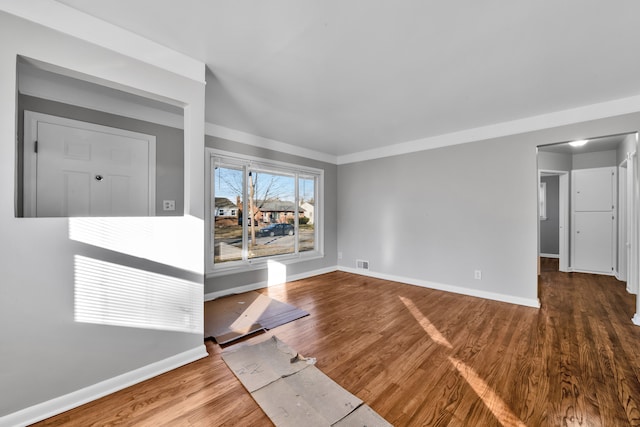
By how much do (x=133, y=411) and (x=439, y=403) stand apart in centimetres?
Result: 194

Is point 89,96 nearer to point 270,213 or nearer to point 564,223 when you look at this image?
point 270,213

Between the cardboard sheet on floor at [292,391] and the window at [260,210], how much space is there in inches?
75.4

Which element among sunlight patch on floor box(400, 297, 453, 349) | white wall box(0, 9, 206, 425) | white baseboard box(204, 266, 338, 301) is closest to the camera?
white wall box(0, 9, 206, 425)

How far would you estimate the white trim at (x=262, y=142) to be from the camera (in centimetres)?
362

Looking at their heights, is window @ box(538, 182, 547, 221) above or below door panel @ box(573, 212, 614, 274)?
above

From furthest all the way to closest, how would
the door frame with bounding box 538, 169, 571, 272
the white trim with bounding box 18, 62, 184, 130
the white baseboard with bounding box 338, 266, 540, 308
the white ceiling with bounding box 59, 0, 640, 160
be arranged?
the door frame with bounding box 538, 169, 571, 272 < the white baseboard with bounding box 338, 266, 540, 308 < the white trim with bounding box 18, 62, 184, 130 < the white ceiling with bounding box 59, 0, 640, 160

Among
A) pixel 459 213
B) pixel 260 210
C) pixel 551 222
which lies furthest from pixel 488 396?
pixel 551 222

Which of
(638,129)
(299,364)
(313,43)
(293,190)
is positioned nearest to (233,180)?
(293,190)

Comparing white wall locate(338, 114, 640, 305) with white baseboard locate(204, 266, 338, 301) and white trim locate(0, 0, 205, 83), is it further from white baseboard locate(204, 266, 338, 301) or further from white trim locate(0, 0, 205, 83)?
white trim locate(0, 0, 205, 83)

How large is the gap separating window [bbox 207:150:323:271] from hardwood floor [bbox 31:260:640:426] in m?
1.42

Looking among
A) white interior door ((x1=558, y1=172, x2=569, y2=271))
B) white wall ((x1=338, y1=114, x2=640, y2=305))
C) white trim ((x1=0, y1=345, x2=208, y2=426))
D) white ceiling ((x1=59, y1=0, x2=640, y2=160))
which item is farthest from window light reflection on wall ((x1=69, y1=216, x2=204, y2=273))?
white interior door ((x1=558, y1=172, x2=569, y2=271))

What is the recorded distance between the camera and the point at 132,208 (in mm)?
2758

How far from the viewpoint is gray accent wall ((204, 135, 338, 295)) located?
3665mm

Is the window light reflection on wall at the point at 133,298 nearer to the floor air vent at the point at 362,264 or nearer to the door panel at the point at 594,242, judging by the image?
the floor air vent at the point at 362,264
